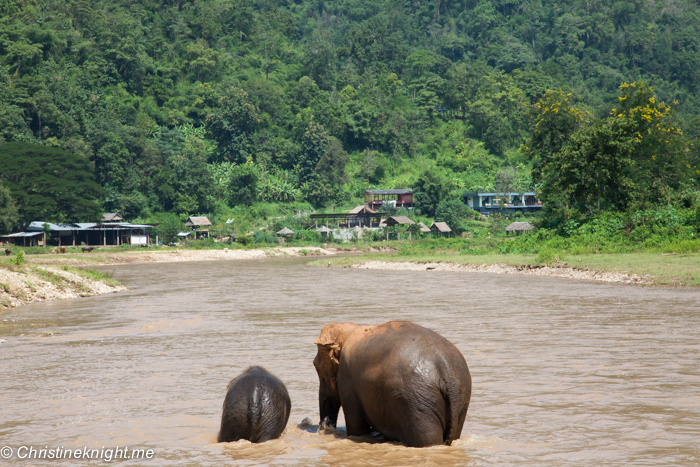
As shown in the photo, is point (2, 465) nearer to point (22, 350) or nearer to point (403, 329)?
point (403, 329)

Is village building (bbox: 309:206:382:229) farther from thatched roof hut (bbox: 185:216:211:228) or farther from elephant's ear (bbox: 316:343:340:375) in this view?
elephant's ear (bbox: 316:343:340:375)

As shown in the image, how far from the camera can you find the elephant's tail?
211 inches

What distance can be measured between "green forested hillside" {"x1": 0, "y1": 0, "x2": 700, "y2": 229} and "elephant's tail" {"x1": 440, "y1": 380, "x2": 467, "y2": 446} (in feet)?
241

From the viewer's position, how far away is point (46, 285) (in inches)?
928

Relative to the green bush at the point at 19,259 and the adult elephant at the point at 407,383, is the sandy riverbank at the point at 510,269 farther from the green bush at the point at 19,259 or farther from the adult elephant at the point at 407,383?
the green bush at the point at 19,259

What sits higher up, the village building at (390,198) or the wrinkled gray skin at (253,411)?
the village building at (390,198)

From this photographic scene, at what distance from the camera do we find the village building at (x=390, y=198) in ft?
313

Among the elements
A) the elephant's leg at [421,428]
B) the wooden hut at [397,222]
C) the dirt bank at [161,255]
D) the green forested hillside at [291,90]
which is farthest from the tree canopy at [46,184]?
the elephant's leg at [421,428]

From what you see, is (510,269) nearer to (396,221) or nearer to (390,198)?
(396,221)

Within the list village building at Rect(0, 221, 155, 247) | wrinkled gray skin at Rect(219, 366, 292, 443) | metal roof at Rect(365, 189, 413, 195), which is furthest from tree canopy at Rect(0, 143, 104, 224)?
wrinkled gray skin at Rect(219, 366, 292, 443)

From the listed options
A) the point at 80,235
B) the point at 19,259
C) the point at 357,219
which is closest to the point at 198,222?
the point at 80,235

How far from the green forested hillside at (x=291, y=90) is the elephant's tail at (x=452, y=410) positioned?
241 feet

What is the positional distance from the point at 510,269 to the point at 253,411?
28396 millimetres

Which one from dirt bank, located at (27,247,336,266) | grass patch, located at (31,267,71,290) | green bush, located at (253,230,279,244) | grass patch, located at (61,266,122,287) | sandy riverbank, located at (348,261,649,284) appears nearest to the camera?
grass patch, located at (31,267,71,290)
